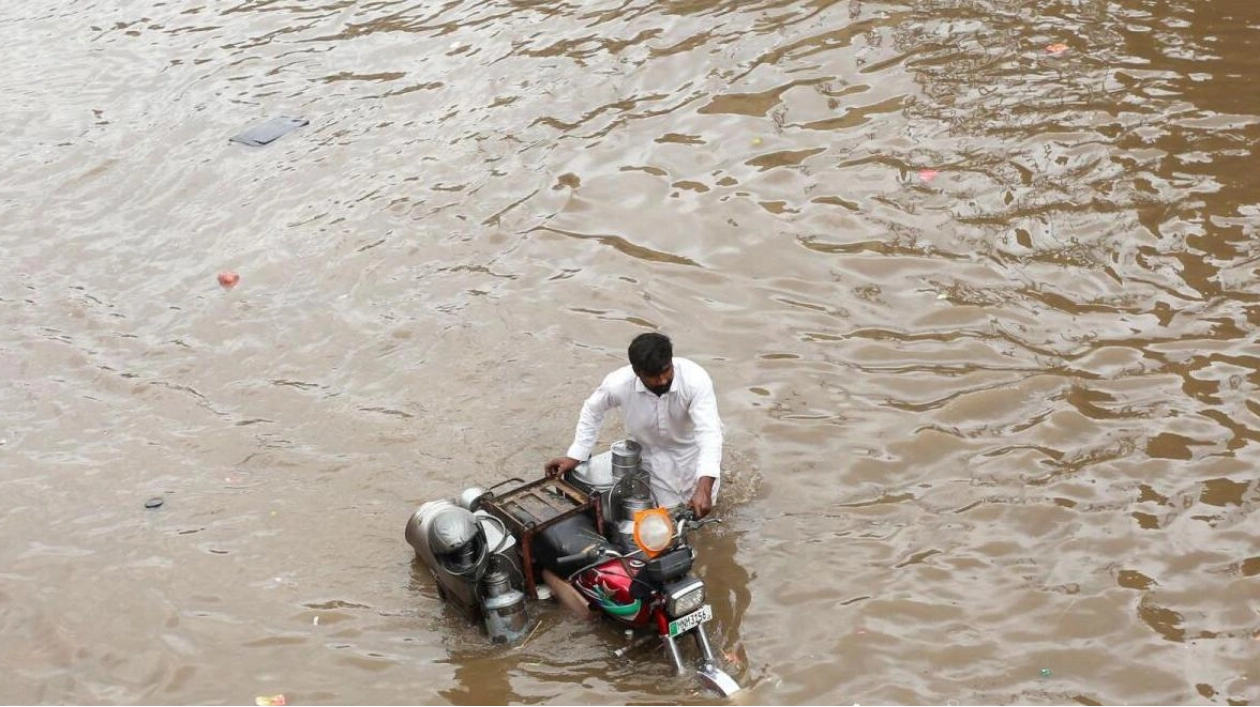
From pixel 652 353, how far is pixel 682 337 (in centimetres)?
239

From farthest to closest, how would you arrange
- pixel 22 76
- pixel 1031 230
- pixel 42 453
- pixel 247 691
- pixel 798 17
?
1. pixel 22 76
2. pixel 798 17
3. pixel 1031 230
4. pixel 42 453
5. pixel 247 691

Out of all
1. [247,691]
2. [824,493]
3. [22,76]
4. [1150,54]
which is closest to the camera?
[247,691]

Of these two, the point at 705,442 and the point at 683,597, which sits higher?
the point at 705,442

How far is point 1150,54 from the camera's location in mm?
9938

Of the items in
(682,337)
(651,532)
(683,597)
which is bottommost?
(682,337)

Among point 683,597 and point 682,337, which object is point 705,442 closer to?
point 683,597

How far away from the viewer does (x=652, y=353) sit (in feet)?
18.4

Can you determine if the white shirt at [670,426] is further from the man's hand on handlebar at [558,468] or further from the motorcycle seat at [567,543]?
the motorcycle seat at [567,543]

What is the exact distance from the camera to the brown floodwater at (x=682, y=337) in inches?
224

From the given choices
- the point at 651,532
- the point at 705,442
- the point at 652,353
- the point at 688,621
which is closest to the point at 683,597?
the point at 688,621

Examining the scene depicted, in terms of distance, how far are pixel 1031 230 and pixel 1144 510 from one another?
107 inches

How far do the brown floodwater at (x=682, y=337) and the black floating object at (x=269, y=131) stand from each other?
233 mm

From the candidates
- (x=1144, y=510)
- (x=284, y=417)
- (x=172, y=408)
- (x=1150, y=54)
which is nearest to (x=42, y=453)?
(x=172, y=408)

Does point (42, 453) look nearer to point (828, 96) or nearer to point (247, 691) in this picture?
point (247, 691)
